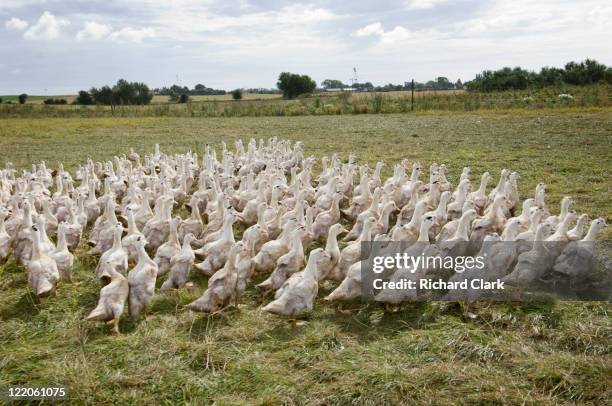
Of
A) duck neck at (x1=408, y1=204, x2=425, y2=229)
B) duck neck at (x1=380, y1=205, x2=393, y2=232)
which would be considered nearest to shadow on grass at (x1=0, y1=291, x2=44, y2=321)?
duck neck at (x1=380, y1=205, x2=393, y2=232)

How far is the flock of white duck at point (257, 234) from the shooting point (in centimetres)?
610

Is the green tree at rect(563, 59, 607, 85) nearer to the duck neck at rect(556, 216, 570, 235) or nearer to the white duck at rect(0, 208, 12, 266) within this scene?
the duck neck at rect(556, 216, 570, 235)

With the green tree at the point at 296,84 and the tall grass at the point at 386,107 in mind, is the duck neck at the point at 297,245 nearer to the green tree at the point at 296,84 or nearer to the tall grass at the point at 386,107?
the tall grass at the point at 386,107

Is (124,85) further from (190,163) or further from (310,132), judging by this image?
(190,163)

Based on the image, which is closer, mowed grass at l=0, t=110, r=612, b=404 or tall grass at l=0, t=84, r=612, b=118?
mowed grass at l=0, t=110, r=612, b=404

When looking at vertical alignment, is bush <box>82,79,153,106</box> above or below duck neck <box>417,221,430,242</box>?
above

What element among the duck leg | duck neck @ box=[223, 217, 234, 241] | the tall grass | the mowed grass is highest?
the tall grass

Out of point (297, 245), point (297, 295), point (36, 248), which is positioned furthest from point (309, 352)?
point (36, 248)

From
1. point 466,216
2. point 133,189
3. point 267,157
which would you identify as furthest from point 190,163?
point 466,216

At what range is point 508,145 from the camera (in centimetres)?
1702

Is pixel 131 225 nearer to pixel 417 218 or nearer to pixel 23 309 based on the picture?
pixel 23 309

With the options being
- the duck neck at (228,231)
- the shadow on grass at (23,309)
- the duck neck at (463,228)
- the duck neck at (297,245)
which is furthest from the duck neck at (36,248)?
the duck neck at (463,228)

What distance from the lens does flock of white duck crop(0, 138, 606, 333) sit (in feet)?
20.0

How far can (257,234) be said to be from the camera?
7.47m
